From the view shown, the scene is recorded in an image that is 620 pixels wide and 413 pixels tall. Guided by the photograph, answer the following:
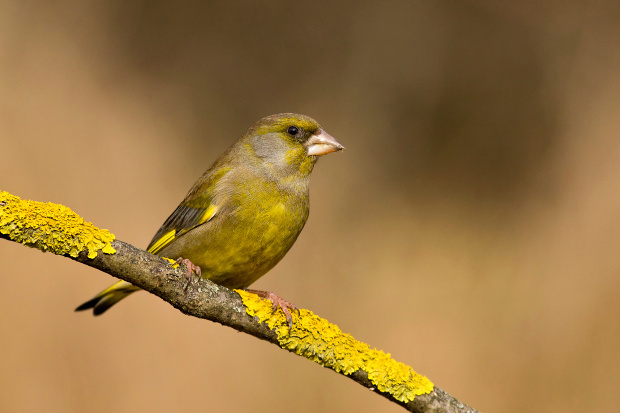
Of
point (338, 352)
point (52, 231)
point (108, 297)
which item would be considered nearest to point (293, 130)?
point (108, 297)

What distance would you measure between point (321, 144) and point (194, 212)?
2.02 feet

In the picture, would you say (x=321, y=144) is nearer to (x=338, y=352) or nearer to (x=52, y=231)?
(x=338, y=352)

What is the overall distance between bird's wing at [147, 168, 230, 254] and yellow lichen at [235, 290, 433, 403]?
70 centimetres

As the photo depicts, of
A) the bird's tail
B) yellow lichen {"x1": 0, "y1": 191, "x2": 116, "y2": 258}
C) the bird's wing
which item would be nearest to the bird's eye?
the bird's wing

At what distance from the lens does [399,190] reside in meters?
3.50

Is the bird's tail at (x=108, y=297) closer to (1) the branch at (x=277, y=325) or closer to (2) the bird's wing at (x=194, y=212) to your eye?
(2) the bird's wing at (x=194, y=212)

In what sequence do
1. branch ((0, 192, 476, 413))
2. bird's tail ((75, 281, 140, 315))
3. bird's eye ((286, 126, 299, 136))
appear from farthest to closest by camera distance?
bird's eye ((286, 126, 299, 136))
bird's tail ((75, 281, 140, 315))
branch ((0, 192, 476, 413))

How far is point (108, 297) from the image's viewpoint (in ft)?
9.29

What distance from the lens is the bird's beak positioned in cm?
283

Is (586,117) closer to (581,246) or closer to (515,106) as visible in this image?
(515,106)

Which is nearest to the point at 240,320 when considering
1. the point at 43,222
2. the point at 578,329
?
the point at 43,222

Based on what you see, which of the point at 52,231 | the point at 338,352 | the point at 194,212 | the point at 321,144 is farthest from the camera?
the point at 321,144

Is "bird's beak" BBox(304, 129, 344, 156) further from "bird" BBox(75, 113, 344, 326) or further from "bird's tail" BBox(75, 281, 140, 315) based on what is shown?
"bird's tail" BBox(75, 281, 140, 315)

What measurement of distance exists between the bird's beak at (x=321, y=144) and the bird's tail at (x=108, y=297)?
97 centimetres
